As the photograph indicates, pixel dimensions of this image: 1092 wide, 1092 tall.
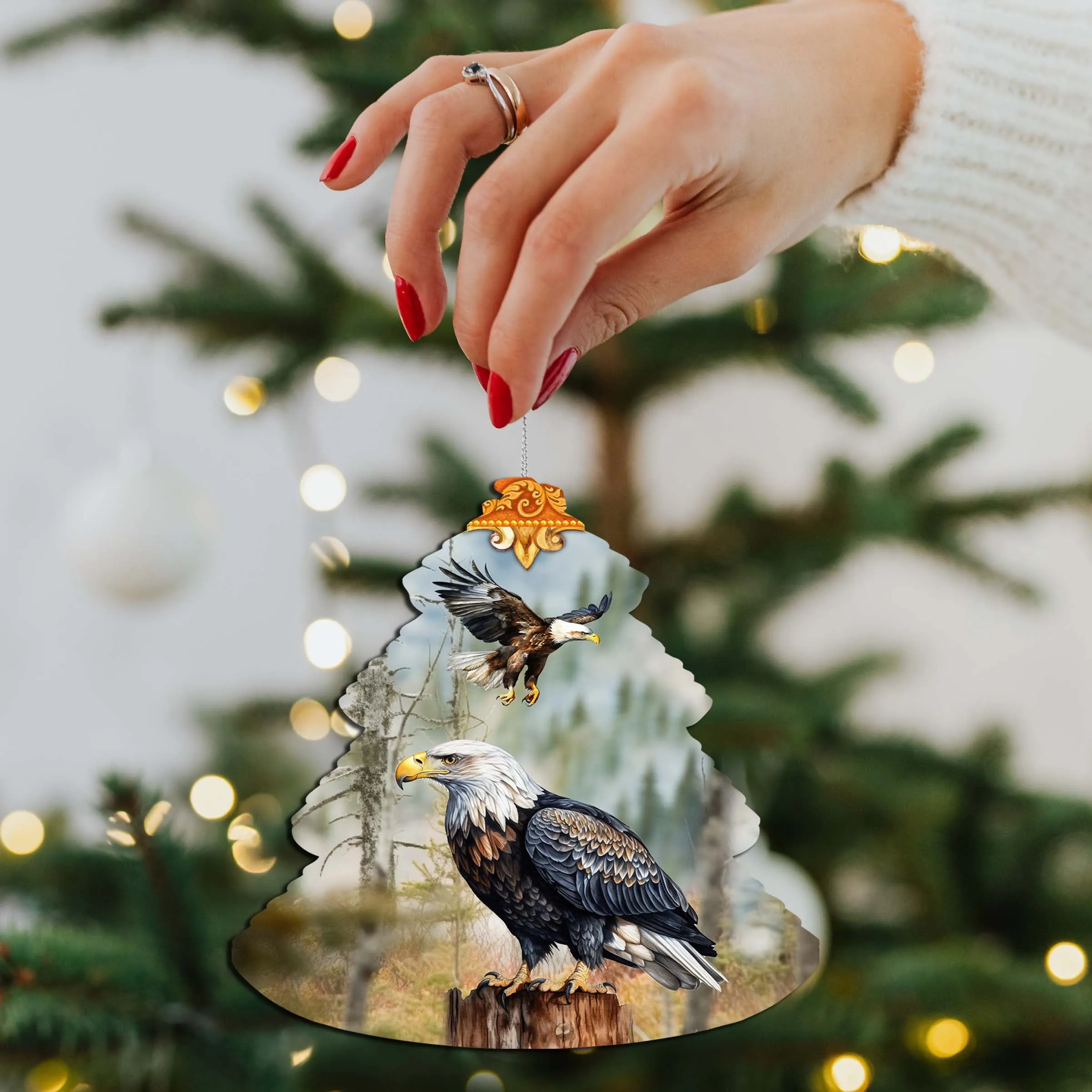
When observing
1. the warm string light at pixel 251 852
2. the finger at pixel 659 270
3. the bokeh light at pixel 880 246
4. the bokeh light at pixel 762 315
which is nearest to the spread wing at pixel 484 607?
the finger at pixel 659 270

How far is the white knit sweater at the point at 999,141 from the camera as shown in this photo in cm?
48

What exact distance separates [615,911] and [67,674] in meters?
1.37

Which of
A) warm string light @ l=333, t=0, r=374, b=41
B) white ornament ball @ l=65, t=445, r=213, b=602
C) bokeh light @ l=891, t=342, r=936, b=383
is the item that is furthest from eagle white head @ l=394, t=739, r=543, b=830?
bokeh light @ l=891, t=342, r=936, b=383

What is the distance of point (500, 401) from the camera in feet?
1.38

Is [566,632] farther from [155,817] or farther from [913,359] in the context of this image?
[913,359]

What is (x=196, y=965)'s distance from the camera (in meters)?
0.63

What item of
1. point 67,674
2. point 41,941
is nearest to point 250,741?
point 67,674

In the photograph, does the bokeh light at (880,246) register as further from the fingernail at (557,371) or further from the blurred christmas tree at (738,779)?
the fingernail at (557,371)

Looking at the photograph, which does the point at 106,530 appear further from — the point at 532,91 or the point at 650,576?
the point at 532,91

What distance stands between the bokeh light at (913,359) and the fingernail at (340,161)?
0.98 m

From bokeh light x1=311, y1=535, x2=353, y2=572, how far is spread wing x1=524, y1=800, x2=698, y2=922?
476 millimetres

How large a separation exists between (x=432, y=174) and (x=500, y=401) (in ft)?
0.35

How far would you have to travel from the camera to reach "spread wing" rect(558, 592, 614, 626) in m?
0.52

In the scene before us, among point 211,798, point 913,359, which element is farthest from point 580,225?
point 913,359
